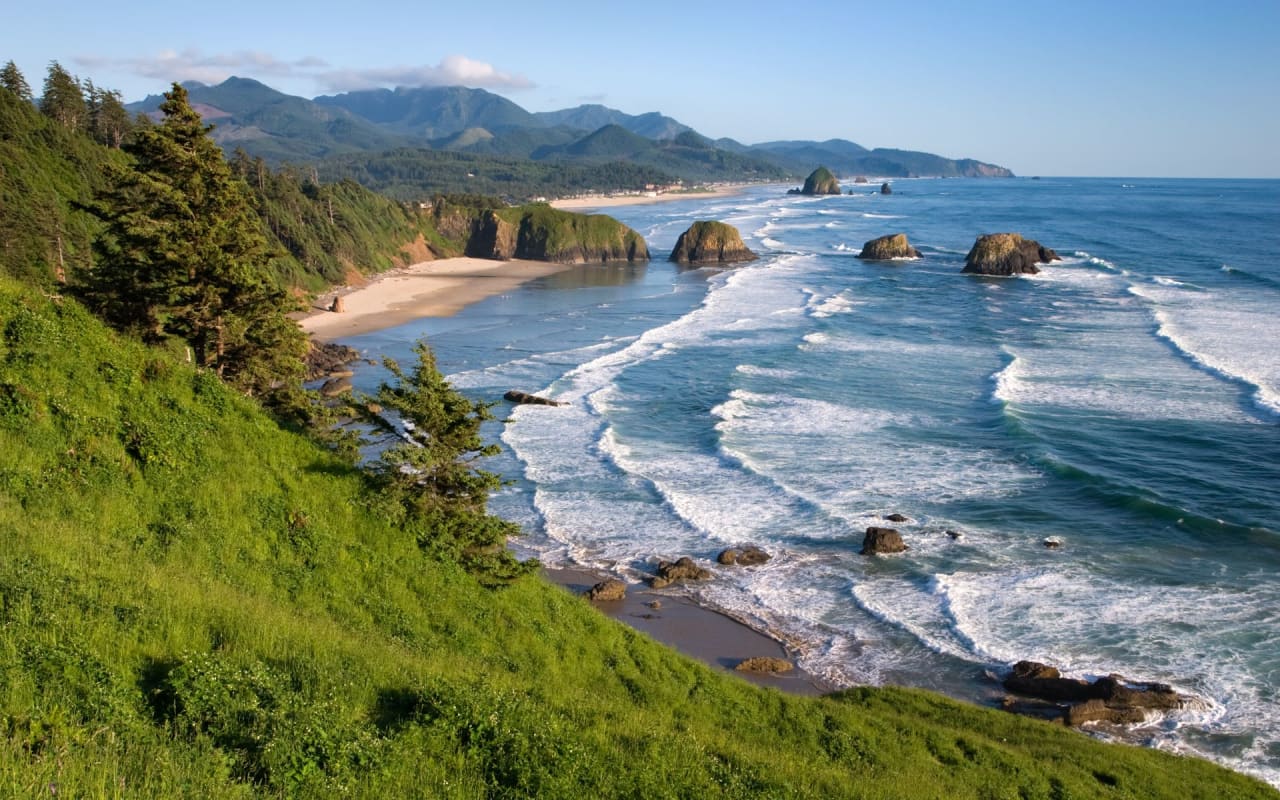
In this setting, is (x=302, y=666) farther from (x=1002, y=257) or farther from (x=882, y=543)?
(x=1002, y=257)

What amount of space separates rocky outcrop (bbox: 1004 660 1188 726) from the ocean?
503 mm

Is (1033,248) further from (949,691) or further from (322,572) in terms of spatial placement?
(322,572)

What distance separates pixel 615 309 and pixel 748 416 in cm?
3810

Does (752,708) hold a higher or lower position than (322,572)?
lower

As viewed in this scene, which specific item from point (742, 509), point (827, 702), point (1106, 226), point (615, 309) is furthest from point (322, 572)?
point (1106, 226)

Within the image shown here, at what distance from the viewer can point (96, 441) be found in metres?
15.7

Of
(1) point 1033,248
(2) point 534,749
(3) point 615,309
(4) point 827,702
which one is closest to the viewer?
(2) point 534,749

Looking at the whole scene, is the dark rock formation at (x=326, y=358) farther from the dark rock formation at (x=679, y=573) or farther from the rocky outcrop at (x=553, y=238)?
the rocky outcrop at (x=553, y=238)

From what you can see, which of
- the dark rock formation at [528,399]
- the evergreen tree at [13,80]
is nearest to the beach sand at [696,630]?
the dark rock formation at [528,399]

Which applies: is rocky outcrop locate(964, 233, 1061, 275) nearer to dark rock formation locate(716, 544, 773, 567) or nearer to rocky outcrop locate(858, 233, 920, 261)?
rocky outcrop locate(858, 233, 920, 261)

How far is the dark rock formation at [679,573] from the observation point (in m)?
28.0

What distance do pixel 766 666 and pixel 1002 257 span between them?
264 ft

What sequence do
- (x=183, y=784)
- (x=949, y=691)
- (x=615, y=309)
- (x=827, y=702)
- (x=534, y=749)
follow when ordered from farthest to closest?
(x=615, y=309) → (x=949, y=691) → (x=827, y=702) → (x=534, y=749) → (x=183, y=784)

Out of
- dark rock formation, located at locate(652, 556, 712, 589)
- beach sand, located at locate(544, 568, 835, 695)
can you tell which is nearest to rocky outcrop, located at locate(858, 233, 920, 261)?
dark rock formation, located at locate(652, 556, 712, 589)
